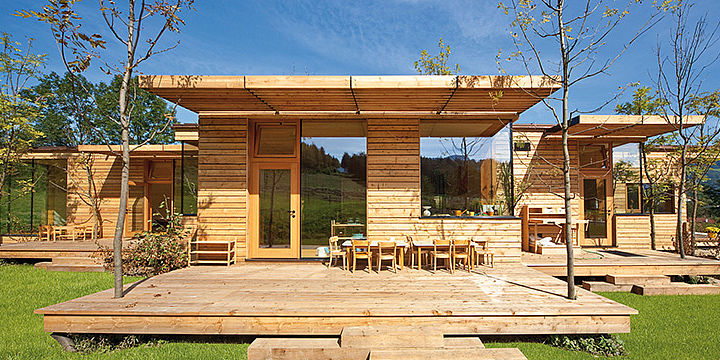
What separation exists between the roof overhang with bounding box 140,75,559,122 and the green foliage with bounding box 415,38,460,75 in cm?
898

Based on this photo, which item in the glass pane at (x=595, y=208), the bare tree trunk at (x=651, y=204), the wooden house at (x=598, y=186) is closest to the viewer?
the bare tree trunk at (x=651, y=204)

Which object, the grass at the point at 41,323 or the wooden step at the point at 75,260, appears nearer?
the grass at the point at 41,323

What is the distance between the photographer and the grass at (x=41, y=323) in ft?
13.9

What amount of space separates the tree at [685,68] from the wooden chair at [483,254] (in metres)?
4.15

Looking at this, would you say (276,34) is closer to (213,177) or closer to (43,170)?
(43,170)

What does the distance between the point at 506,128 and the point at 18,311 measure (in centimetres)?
962

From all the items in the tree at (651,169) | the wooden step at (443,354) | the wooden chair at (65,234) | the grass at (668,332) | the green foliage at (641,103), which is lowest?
the grass at (668,332)

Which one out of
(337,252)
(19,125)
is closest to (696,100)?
(337,252)

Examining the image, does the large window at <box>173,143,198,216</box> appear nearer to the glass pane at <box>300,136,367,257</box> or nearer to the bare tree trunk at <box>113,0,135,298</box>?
the glass pane at <box>300,136,367,257</box>

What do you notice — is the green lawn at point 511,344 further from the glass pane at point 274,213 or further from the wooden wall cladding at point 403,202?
the glass pane at point 274,213

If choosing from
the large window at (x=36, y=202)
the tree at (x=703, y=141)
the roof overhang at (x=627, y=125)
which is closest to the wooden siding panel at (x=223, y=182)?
the roof overhang at (x=627, y=125)

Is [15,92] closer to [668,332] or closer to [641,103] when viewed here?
[668,332]

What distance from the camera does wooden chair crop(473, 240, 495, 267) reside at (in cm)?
705

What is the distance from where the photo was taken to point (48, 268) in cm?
878
